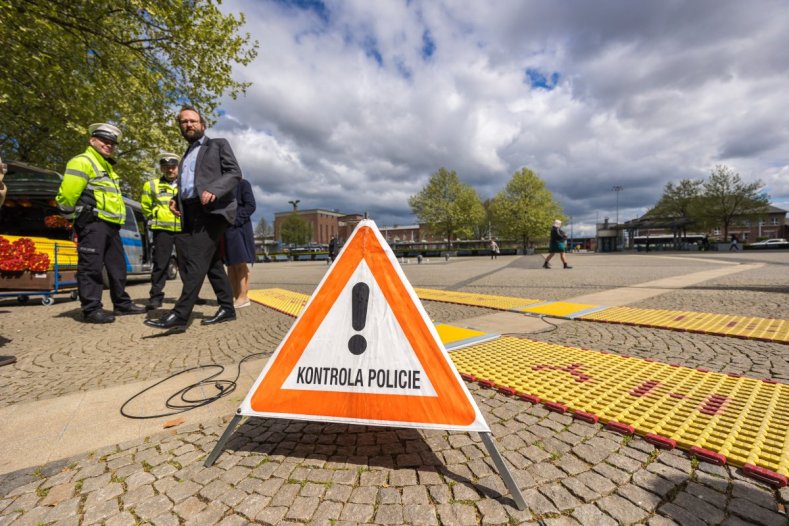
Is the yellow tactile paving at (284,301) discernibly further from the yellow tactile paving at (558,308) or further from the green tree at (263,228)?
the green tree at (263,228)

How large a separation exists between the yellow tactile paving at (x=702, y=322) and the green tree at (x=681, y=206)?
2229 inches

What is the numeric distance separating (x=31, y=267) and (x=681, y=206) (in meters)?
65.5

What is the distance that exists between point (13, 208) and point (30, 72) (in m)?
4.58

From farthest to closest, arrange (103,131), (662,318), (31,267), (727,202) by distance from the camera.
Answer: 1. (727,202)
2. (31,267)
3. (103,131)
4. (662,318)

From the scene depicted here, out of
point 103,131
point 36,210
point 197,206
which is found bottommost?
point 197,206

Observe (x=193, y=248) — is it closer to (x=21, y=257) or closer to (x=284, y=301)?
(x=284, y=301)

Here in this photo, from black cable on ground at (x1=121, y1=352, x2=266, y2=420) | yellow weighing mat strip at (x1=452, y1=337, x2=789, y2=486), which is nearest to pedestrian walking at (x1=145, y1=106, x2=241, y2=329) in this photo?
black cable on ground at (x1=121, y1=352, x2=266, y2=420)

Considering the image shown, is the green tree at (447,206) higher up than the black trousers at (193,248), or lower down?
higher up

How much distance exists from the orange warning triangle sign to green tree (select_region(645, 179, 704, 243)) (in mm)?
61296

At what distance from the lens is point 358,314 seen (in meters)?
1.62

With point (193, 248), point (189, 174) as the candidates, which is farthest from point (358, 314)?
Answer: point (189, 174)

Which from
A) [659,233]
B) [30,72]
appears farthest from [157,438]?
[659,233]

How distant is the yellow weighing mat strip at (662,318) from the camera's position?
349cm

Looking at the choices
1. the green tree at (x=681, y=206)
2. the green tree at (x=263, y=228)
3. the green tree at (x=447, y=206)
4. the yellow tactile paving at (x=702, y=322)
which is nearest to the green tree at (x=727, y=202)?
the green tree at (x=681, y=206)
